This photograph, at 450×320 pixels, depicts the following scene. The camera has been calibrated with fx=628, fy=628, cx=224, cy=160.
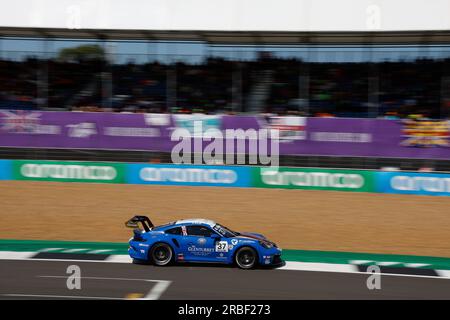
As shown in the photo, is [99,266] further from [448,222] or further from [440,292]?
[448,222]

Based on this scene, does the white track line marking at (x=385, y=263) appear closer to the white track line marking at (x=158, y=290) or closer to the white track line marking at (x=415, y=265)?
the white track line marking at (x=415, y=265)

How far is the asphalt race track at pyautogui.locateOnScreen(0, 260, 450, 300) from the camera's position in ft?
33.3

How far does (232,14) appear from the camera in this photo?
71.9ft

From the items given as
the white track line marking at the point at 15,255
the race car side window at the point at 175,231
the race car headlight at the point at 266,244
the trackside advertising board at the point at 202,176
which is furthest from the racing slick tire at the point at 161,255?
the trackside advertising board at the point at 202,176

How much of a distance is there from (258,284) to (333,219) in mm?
6529

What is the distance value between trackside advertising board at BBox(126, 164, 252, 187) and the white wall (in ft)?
17.0

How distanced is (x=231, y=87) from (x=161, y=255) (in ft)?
44.8

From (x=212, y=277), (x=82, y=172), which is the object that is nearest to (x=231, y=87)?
(x=82, y=172)

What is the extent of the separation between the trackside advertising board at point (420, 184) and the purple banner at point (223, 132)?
0.80 meters

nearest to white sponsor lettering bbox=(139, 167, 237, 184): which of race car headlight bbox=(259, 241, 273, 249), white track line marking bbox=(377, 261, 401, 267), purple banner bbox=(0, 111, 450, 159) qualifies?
purple banner bbox=(0, 111, 450, 159)

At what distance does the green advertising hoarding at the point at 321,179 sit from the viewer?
1986cm

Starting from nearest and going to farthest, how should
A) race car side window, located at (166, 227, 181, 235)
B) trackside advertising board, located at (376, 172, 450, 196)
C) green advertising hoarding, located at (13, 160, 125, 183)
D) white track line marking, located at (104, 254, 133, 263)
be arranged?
race car side window, located at (166, 227, 181, 235) < white track line marking, located at (104, 254, 133, 263) < trackside advertising board, located at (376, 172, 450, 196) < green advertising hoarding, located at (13, 160, 125, 183)

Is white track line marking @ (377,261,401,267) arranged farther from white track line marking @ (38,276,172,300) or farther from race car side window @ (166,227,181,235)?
white track line marking @ (38,276,172,300)

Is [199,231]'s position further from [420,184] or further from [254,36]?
[254,36]
